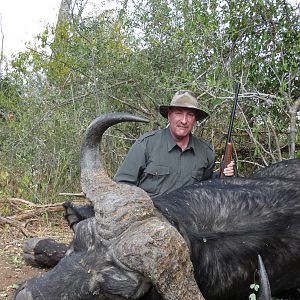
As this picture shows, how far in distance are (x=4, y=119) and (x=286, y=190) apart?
24.8 feet

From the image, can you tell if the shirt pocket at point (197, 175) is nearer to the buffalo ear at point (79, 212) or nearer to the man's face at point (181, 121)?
the man's face at point (181, 121)

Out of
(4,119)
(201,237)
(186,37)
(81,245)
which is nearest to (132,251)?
(81,245)

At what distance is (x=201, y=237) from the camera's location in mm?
A: 2900

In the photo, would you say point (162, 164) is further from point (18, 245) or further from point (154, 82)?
point (154, 82)

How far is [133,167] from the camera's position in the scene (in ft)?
16.4

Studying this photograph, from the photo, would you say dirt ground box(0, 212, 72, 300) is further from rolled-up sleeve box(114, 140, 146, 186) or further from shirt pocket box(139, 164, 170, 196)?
shirt pocket box(139, 164, 170, 196)

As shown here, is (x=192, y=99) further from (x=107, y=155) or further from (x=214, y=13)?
(x=107, y=155)

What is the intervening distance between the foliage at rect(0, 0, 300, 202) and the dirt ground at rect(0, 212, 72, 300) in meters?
0.71

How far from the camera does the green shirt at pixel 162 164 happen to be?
16.4 feet

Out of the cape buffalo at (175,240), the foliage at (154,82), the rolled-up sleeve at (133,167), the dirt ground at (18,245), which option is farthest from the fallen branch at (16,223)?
the cape buffalo at (175,240)

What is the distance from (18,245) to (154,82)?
298 centimetres

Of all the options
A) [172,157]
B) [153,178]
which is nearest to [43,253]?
[153,178]

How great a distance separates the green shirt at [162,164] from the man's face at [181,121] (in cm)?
11

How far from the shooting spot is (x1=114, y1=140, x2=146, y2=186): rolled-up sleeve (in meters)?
4.94
